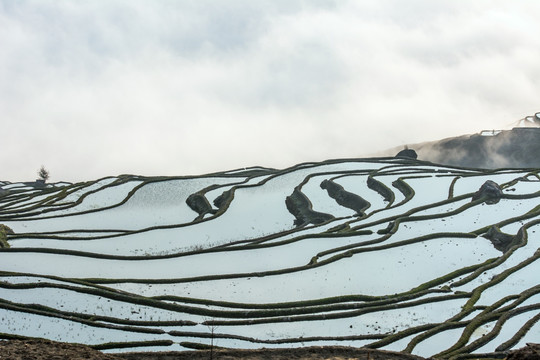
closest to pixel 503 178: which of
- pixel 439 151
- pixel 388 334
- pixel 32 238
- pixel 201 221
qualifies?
pixel 201 221

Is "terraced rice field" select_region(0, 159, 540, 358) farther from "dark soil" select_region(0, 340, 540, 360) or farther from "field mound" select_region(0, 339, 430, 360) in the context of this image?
"dark soil" select_region(0, 340, 540, 360)

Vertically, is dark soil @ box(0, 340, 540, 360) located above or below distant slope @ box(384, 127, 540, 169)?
below

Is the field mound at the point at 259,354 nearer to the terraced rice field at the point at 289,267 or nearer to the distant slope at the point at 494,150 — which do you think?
the terraced rice field at the point at 289,267

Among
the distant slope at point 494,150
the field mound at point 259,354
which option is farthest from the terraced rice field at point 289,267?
the distant slope at point 494,150

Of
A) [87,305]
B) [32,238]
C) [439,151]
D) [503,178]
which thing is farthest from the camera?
[439,151]

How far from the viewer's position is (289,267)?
48.9 meters

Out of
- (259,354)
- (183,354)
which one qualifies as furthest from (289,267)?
(259,354)

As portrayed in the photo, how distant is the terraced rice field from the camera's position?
35.9 meters

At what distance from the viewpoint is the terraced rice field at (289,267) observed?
118 ft

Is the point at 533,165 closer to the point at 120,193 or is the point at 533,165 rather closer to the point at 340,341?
the point at 120,193

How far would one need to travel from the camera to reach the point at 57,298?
3997 cm

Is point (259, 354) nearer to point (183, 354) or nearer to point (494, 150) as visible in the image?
point (183, 354)

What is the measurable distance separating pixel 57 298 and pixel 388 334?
19.3 m

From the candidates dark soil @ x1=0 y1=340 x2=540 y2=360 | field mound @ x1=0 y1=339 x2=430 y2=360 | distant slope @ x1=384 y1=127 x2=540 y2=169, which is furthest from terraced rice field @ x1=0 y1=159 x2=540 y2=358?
distant slope @ x1=384 y1=127 x2=540 y2=169
